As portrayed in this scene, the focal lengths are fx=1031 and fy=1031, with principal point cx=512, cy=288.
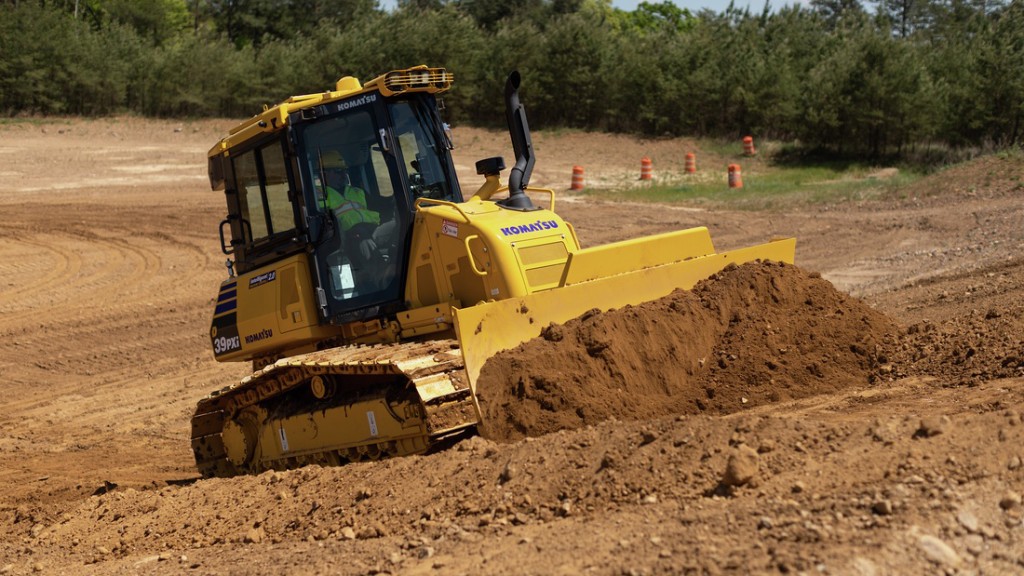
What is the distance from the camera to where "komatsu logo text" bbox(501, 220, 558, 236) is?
8.19 m

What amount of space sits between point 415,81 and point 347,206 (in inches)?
45.7

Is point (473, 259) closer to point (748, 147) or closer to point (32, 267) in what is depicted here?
point (32, 267)

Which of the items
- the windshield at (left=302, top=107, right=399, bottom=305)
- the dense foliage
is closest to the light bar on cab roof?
the windshield at (left=302, top=107, right=399, bottom=305)

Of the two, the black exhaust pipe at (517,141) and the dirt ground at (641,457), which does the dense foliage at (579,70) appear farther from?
the black exhaust pipe at (517,141)

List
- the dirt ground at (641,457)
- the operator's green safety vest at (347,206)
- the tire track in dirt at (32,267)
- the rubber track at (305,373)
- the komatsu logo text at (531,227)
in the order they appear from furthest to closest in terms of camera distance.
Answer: the tire track in dirt at (32,267) → the operator's green safety vest at (347,206) → the komatsu logo text at (531,227) → the rubber track at (305,373) → the dirt ground at (641,457)

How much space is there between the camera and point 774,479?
5242 mm

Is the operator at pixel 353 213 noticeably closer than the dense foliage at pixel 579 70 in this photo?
Yes

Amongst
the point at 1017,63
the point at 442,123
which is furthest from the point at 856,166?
the point at 442,123

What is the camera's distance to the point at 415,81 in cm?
837

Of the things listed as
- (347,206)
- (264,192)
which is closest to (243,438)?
(264,192)

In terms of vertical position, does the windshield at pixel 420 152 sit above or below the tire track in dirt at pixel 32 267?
above

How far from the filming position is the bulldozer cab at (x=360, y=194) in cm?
834

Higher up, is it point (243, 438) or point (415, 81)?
point (415, 81)

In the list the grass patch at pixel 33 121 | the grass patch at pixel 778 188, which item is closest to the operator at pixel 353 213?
the grass patch at pixel 778 188
